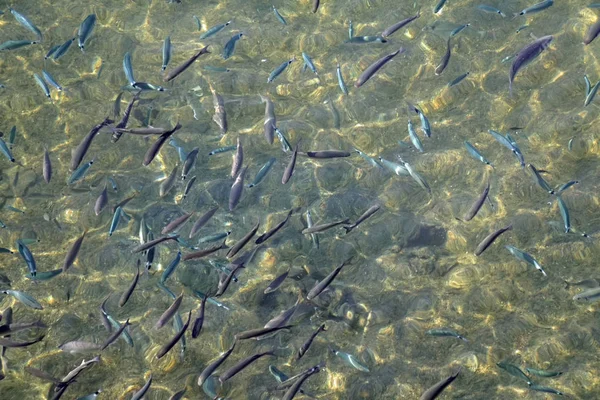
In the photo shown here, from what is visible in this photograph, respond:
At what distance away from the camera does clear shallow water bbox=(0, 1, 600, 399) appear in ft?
16.1

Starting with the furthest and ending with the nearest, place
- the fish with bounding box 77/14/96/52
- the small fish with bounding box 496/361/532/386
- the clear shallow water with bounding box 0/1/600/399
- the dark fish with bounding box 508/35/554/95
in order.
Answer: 1. the fish with bounding box 77/14/96/52
2. the dark fish with bounding box 508/35/554/95
3. the clear shallow water with bounding box 0/1/600/399
4. the small fish with bounding box 496/361/532/386

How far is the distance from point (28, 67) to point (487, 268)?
25.2 feet

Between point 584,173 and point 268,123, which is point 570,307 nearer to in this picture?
point 584,173

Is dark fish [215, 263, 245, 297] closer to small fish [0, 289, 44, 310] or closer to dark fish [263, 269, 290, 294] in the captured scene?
dark fish [263, 269, 290, 294]

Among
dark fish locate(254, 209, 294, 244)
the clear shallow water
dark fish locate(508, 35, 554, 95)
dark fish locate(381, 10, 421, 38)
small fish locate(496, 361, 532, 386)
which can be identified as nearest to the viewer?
small fish locate(496, 361, 532, 386)

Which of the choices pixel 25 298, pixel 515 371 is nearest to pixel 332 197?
pixel 515 371

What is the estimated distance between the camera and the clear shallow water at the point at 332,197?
4918mm

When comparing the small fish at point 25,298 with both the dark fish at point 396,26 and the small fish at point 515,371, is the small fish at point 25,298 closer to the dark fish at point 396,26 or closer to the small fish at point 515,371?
the small fish at point 515,371

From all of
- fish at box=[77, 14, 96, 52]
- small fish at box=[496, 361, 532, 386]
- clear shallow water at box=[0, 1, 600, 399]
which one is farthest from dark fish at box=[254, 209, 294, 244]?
fish at box=[77, 14, 96, 52]

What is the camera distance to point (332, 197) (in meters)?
6.37

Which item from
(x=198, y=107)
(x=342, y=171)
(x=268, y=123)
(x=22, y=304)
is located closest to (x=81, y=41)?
(x=198, y=107)

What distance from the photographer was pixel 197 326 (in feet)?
15.0

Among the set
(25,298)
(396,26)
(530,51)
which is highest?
(530,51)

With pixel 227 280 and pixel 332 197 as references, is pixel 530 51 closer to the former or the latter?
pixel 332 197
